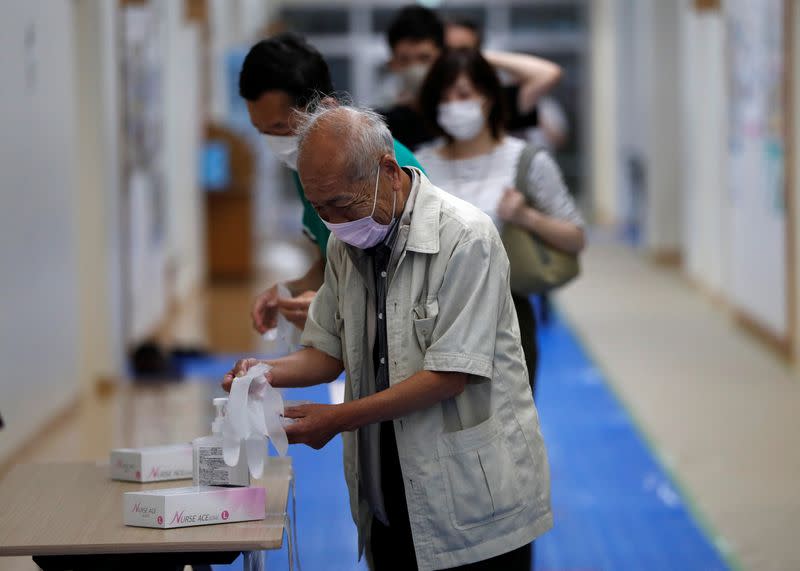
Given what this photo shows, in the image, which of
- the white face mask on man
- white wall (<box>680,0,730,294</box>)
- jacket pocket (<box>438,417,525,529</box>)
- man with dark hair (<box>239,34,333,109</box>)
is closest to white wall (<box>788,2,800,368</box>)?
white wall (<box>680,0,730,294</box>)

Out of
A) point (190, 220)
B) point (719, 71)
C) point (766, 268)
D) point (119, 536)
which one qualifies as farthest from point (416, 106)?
point (190, 220)

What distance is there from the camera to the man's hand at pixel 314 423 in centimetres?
208

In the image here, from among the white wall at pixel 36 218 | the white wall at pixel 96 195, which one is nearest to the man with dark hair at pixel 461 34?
the white wall at pixel 36 218

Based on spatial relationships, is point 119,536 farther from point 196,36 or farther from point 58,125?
point 196,36

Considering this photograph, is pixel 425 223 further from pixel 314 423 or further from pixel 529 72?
pixel 529 72

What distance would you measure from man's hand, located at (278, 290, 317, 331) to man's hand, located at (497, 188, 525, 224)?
65 cm

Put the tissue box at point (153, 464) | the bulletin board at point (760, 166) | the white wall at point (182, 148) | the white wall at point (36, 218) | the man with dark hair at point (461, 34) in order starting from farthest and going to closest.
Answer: the white wall at point (182, 148)
the bulletin board at point (760, 166)
the white wall at point (36, 218)
the man with dark hair at point (461, 34)
the tissue box at point (153, 464)

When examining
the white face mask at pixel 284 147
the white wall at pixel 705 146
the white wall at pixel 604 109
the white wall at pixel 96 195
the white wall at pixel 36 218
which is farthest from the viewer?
the white wall at pixel 604 109

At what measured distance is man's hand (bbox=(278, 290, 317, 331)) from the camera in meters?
2.65

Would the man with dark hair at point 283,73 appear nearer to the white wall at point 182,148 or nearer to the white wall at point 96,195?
the white wall at point 96,195

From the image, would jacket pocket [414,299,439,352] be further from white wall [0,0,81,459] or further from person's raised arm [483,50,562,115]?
white wall [0,0,81,459]

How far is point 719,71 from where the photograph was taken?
10.0 meters

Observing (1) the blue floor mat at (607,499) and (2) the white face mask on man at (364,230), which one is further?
(1) the blue floor mat at (607,499)

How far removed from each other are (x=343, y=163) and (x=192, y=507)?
0.70 m
